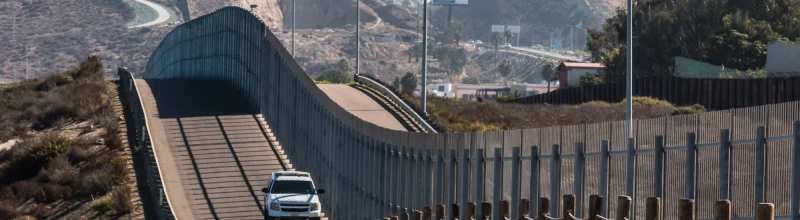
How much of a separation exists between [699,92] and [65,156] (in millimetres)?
27697

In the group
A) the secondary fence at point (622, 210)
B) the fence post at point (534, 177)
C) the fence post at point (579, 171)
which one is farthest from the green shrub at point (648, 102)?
the fence post at point (579, 171)

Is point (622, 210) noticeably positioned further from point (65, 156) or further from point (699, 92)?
point (699, 92)

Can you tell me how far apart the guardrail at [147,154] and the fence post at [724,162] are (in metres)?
24.5

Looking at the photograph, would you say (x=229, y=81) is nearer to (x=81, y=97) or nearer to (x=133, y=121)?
(x=81, y=97)

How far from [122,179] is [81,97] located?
804 inches

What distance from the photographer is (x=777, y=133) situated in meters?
14.2

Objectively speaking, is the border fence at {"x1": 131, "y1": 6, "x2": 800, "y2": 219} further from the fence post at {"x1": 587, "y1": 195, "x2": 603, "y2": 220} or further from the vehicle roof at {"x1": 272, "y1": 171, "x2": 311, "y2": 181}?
the fence post at {"x1": 587, "y1": 195, "x2": 603, "y2": 220}

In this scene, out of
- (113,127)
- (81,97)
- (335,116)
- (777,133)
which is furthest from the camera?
(81,97)

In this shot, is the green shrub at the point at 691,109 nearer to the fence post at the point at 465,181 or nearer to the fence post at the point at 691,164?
the fence post at the point at 465,181

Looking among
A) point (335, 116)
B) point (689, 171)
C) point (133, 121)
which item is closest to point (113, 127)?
point (133, 121)

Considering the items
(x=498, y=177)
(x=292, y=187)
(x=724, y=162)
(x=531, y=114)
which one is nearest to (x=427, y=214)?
(x=498, y=177)

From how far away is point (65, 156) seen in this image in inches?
2050

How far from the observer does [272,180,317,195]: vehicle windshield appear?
3572 cm

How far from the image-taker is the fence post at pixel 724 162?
15.0 m
